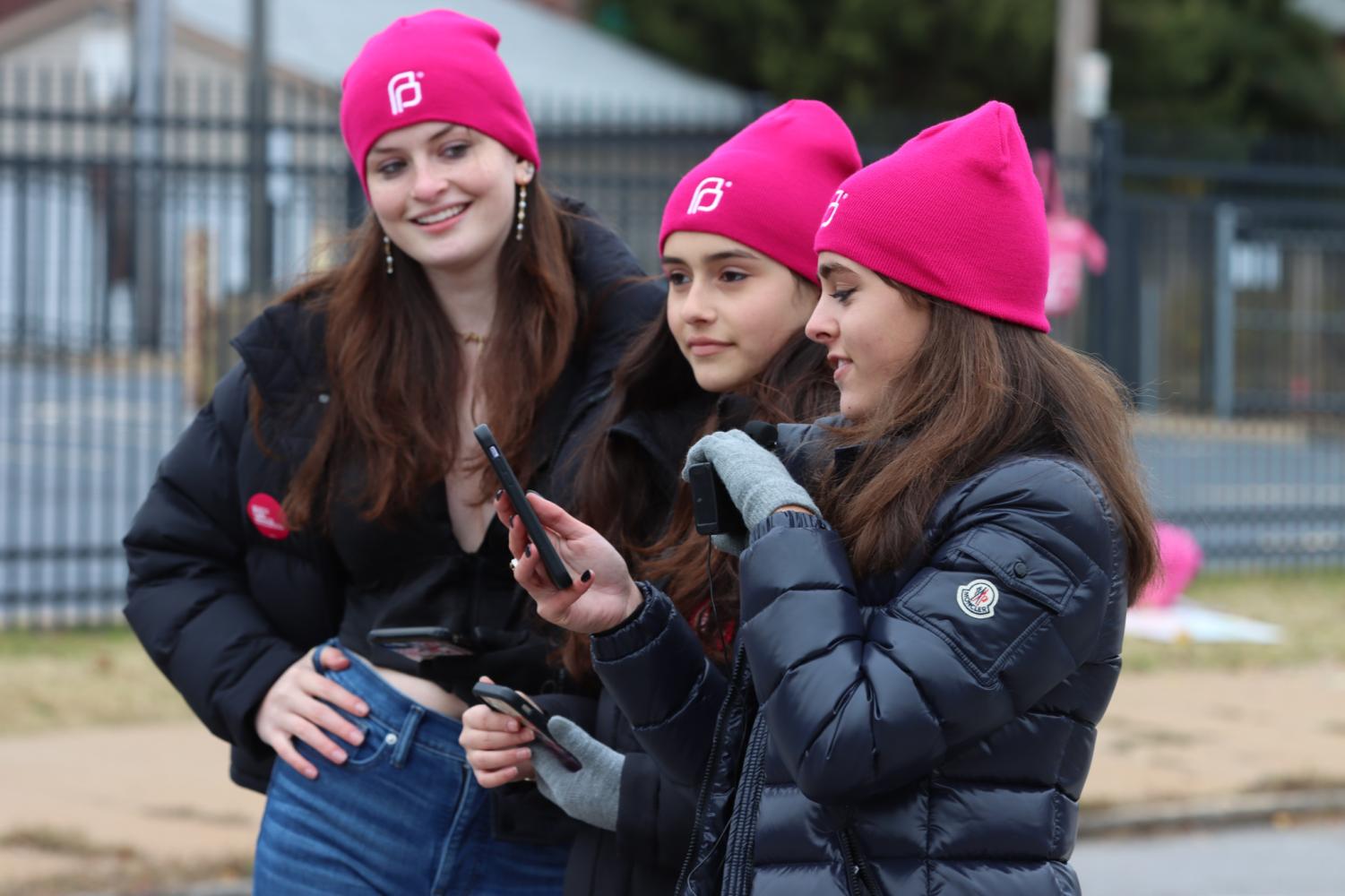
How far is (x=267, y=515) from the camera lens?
2996mm

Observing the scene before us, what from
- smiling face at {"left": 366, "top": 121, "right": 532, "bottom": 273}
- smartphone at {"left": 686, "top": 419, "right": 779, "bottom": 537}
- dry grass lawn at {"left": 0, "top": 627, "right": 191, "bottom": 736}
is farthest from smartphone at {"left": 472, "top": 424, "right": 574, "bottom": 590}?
dry grass lawn at {"left": 0, "top": 627, "right": 191, "bottom": 736}

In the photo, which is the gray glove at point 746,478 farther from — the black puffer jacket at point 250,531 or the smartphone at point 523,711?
the black puffer jacket at point 250,531

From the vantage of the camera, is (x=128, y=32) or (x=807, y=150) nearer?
(x=807, y=150)

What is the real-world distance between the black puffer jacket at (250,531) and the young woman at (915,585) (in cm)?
69

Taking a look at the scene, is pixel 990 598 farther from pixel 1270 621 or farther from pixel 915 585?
pixel 1270 621

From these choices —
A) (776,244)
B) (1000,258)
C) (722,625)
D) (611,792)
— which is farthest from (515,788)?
(1000,258)

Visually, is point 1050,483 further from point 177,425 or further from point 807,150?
point 177,425

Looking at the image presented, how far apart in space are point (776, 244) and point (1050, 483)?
2.42 ft

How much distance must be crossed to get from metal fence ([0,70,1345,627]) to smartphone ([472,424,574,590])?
478 centimetres

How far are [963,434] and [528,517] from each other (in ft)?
1.83

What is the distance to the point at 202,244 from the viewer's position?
31.4ft

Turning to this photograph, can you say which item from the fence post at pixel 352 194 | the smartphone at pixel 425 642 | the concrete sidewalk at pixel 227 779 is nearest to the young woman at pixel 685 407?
the smartphone at pixel 425 642

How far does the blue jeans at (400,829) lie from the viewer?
9.25 feet

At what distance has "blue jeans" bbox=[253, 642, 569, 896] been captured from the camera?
2820mm
